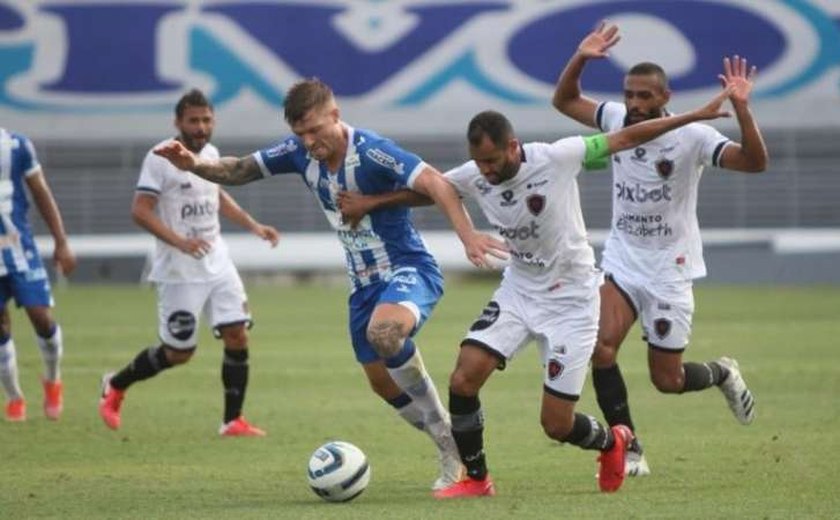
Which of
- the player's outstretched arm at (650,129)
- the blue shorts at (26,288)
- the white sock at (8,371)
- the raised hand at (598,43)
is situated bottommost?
the white sock at (8,371)

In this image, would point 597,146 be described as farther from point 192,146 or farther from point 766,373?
point 766,373

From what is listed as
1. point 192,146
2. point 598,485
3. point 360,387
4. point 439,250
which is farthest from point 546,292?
point 439,250

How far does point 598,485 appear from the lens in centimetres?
1089

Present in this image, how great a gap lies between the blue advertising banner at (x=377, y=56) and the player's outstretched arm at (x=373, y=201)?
27.4 metres

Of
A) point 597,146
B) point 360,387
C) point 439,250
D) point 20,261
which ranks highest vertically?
point 597,146

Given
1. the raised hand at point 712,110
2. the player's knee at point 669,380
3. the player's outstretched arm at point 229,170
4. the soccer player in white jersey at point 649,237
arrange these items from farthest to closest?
1. the player's knee at point 669,380
2. the soccer player in white jersey at point 649,237
3. the player's outstretched arm at point 229,170
4. the raised hand at point 712,110

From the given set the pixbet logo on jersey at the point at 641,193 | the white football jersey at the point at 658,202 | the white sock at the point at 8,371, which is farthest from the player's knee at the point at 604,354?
the white sock at the point at 8,371

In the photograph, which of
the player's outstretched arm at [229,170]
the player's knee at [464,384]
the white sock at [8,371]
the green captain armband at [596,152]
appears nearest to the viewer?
the green captain armband at [596,152]

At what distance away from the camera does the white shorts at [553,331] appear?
10484 millimetres

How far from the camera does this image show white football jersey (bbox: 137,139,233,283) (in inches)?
571

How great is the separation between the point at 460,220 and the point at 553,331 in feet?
3.07

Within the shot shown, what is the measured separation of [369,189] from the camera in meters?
10.9

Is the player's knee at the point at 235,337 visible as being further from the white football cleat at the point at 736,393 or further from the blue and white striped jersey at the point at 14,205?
the white football cleat at the point at 736,393

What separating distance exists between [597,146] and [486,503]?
1931mm
